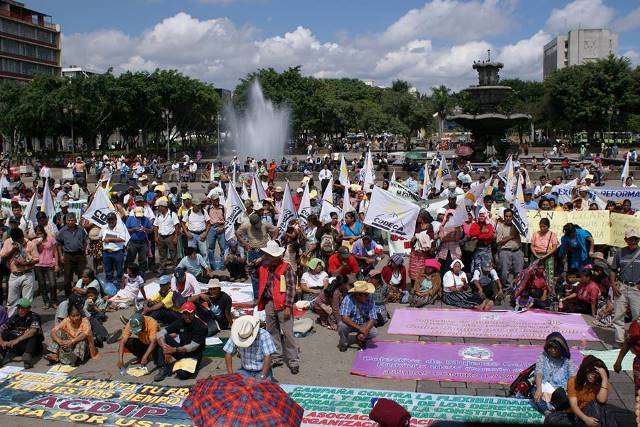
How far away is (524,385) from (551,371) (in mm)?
470

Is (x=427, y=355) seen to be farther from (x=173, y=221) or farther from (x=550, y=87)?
(x=550, y=87)

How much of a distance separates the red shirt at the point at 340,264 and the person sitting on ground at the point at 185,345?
285cm

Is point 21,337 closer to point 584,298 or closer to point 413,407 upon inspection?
point 413,407

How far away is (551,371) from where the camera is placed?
691 cm

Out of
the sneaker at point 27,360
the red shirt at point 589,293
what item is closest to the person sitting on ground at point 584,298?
the red shirt at point 589,293

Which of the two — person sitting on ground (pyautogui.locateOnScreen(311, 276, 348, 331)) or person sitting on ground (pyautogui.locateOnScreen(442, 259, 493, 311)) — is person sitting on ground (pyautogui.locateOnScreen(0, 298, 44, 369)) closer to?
person sitting on ground (pyautogui.locateOnScreen(311, 276, 348, 331))

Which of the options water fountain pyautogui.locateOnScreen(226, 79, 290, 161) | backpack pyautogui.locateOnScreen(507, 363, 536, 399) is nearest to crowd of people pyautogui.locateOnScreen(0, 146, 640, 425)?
backpack pyautogui.locateOnScreen(507, 363, 536, 399)

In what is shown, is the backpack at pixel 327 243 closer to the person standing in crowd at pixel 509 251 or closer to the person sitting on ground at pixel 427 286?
the person sitting on ground at pixel 427 286

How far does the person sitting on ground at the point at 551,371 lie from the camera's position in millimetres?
6801

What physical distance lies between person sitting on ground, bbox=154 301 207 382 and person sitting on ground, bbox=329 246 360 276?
9.27 feet

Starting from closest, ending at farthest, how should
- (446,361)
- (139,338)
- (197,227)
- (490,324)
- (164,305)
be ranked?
(446,361) → (139,338) → (164,305) → (490,324) → (197,227)

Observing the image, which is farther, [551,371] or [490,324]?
Result: [490,324]

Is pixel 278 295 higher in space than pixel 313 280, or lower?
higher

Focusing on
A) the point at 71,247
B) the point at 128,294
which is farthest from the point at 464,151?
the point at 71,247
